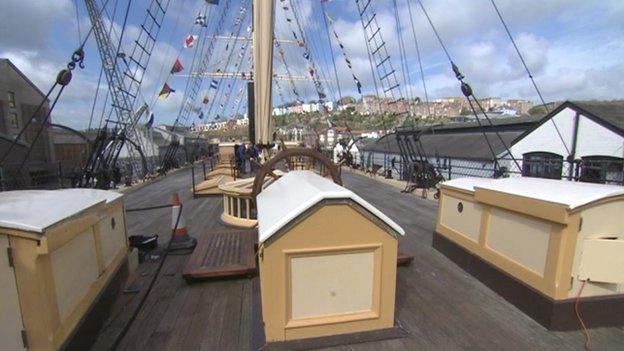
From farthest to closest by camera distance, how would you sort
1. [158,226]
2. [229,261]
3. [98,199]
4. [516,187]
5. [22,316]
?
[158,226] → [229,261] → [516,187] → [98,199] → [22,316]

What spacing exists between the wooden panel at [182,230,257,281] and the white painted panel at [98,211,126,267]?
73cm

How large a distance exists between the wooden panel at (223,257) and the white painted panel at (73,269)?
3.49 feet

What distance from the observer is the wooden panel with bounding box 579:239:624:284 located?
267cm

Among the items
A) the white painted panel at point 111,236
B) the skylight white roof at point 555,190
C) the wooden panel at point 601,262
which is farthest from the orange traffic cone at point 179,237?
the wooden panel at point 601,262

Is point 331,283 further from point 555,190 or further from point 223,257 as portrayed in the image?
point 555,190

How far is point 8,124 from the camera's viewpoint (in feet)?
70.6

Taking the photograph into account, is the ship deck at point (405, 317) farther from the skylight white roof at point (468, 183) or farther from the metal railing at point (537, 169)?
the metal railing at point (537, 169)

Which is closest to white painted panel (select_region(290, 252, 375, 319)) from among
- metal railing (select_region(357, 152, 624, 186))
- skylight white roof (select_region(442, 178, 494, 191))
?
skylight white roof (select_region(442, 178, 494, 191))

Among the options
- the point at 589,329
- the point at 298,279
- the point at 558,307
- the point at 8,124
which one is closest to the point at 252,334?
the point at 298,279

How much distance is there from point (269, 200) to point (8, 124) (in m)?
26.7

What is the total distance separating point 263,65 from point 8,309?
531 cm

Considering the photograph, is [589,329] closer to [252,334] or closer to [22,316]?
[252,334]

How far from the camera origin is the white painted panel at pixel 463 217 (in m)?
3.76

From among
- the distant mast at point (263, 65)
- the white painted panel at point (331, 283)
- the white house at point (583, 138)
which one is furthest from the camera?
the white house at point (583, 138)
